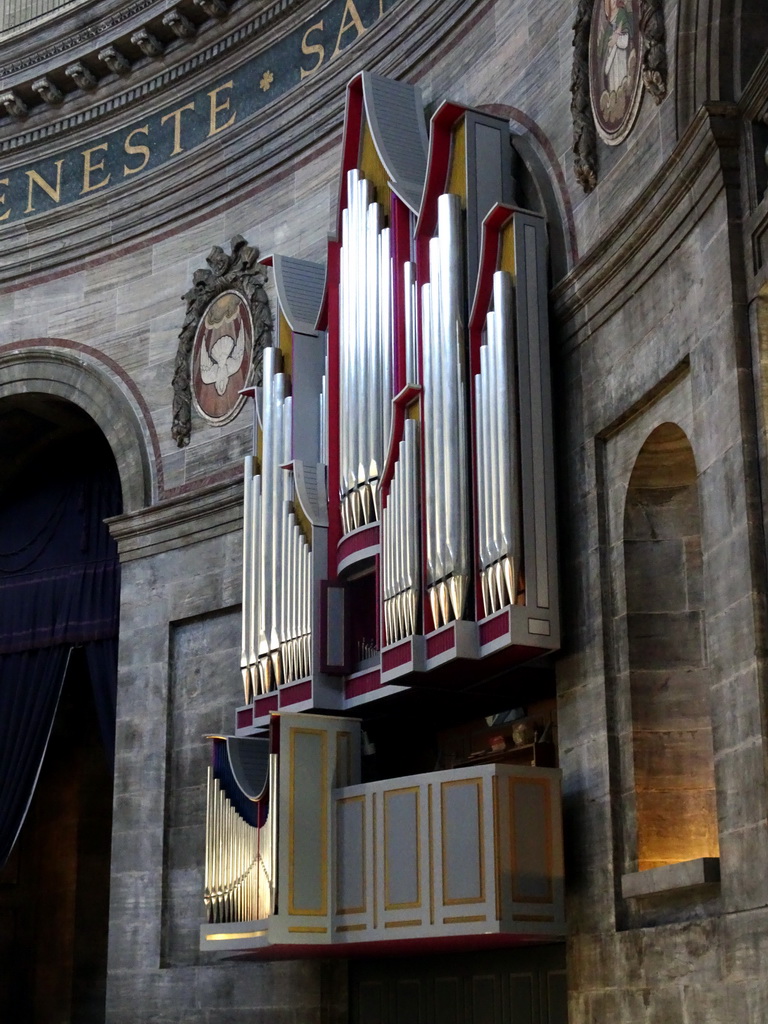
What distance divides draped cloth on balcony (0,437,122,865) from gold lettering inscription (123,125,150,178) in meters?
3.40

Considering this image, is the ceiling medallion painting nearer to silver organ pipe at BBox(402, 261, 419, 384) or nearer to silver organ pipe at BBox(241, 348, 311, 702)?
silver organ pipe at BBox(241, 348, 311, 702)

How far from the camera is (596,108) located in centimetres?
1165

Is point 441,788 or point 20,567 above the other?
point 20,567

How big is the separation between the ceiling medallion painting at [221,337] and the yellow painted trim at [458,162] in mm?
4207

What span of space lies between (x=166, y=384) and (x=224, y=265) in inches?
56.3

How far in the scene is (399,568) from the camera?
1155cm

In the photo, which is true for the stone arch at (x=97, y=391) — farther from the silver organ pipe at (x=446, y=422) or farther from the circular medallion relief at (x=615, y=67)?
the circular medallion relief at (x=615, y=67)

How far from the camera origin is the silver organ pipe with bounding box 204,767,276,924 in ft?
38.2

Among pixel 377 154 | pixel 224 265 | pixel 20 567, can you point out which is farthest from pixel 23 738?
pixel 377 154

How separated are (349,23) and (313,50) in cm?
62

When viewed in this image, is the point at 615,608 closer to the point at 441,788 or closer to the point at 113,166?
the point at 441,788

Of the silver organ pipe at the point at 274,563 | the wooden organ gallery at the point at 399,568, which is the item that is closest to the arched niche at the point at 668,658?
the wooden organ gallery at the point at 399,568

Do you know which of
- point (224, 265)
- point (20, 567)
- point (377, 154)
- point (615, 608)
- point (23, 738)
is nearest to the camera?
point (615, 608)

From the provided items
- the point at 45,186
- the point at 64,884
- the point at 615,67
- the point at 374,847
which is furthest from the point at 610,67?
the point at 64,884
